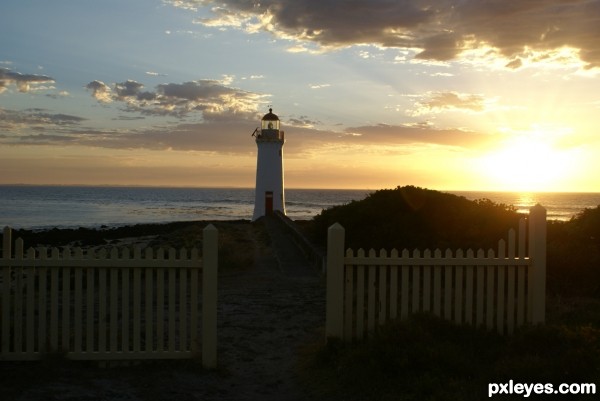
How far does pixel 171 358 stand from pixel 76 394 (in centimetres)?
124

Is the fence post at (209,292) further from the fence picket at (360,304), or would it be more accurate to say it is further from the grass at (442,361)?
the fence picket at (360,304)

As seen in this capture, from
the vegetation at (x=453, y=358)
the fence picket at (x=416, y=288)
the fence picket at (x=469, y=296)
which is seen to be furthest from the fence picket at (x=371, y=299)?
the fence picket at (x=469, y=296)

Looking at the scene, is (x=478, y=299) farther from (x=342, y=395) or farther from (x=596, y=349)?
(x=342, y=395)

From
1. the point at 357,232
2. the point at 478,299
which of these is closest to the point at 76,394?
the point at 478,299

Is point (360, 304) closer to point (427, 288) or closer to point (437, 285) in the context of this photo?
point (427, 288)

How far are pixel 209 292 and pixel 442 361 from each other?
8.53ft

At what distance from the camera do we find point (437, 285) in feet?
23.5

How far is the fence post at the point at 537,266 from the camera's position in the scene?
7.42 m

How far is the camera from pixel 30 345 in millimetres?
6480

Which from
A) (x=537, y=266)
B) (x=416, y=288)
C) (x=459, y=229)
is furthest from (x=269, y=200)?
(x=416, y=288)

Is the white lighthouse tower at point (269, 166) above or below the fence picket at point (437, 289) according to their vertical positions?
above

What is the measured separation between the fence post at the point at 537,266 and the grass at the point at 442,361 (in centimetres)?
56

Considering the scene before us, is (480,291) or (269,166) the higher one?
(269,166)

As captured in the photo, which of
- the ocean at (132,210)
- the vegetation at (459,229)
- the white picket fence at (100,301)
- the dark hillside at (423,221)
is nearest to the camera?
the white picket fence at (100,301)
